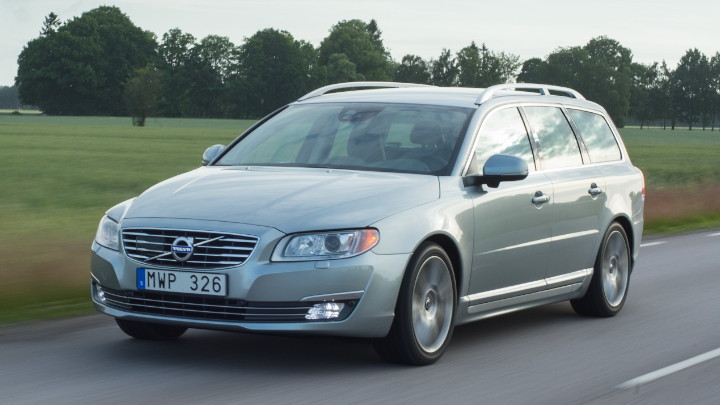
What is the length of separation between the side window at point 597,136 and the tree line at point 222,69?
335 ft

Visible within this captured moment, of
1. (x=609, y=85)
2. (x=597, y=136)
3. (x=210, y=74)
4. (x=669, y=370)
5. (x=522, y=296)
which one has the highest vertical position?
(x=597, y=136)

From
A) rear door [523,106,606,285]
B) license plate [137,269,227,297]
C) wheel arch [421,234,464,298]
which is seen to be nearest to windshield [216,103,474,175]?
wheel arch [421,234,464,298]

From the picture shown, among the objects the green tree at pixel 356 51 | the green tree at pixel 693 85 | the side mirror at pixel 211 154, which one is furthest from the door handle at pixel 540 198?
the green tree at pixel 693 85

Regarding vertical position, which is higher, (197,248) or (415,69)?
(197,248)

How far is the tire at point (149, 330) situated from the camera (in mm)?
6868

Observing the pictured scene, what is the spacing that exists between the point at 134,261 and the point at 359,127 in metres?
1.80

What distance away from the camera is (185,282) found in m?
5.88

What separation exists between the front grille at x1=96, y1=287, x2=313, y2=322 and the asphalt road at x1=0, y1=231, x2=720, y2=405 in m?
0.31

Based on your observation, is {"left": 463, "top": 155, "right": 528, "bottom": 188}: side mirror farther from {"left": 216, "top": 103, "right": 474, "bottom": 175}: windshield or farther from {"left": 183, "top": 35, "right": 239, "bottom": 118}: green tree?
{"left": 183, "top": 35, "right": 239, "bottom": 118}: green tree

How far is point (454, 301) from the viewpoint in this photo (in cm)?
657

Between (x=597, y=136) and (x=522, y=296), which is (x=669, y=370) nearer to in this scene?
(x=522, y=296)

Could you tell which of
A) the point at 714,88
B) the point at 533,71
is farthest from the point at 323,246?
the point at 714,88

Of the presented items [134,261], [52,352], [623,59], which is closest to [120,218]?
[134,261]

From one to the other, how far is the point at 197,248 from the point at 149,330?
1234mm
